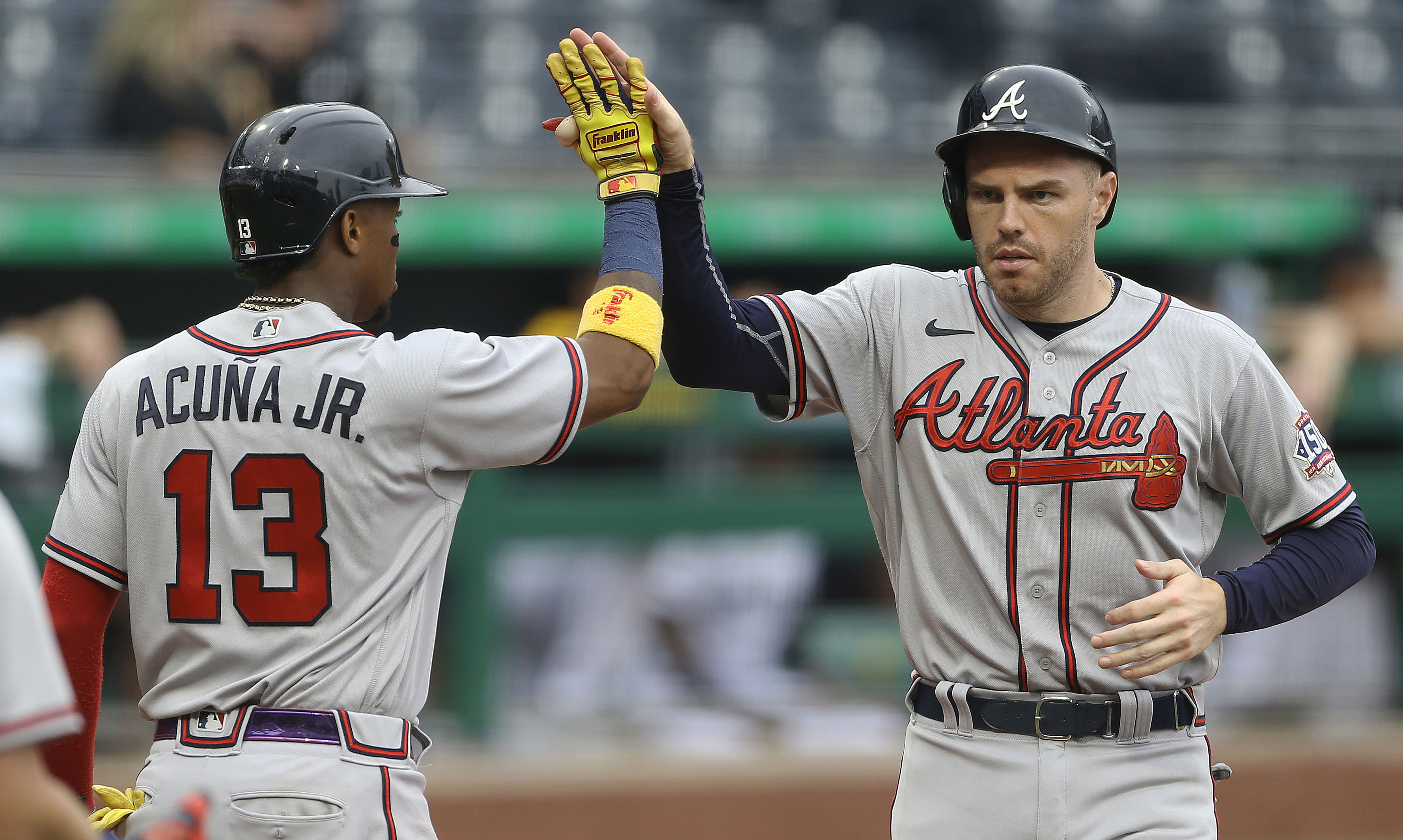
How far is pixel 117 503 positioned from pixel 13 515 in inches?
127

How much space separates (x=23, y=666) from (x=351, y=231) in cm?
108

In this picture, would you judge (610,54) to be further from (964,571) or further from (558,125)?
(964,571)

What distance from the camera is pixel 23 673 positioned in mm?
1716

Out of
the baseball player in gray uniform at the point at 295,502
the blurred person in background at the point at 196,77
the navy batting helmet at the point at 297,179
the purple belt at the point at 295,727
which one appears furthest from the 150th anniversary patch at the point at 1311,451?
the blurred person in background at the point at 196,77

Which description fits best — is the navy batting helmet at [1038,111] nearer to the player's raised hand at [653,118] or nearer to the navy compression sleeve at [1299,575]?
the player's raised hand at [653,118]

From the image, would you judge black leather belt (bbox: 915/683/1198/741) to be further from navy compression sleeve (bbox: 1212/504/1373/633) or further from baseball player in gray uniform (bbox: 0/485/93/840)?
baseball player in gray uniform (bbox: 0/485/93/840)

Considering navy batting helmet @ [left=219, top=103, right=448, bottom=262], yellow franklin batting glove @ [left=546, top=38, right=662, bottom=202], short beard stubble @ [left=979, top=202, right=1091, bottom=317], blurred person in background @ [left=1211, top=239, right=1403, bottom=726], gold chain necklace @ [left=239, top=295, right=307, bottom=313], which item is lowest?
blurred person in background @ [left=1211, top=239, right=1403, bottom=726]

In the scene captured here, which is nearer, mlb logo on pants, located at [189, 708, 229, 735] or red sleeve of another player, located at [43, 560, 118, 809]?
mlb logo on pants, located at [189, 708, 229, 735]

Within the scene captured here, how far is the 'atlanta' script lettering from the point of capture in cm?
280

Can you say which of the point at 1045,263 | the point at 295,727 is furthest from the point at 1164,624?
the point at 295,727

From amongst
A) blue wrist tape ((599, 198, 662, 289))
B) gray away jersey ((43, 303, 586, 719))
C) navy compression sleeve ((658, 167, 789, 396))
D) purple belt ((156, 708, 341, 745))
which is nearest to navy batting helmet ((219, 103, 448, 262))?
gray away jersey ((43, 303, 586, 719))

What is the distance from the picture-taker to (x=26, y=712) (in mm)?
1701

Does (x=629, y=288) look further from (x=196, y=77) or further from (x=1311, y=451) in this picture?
(x=196, y=77)

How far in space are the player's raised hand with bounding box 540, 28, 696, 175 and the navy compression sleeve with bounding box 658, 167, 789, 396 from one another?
33mm
